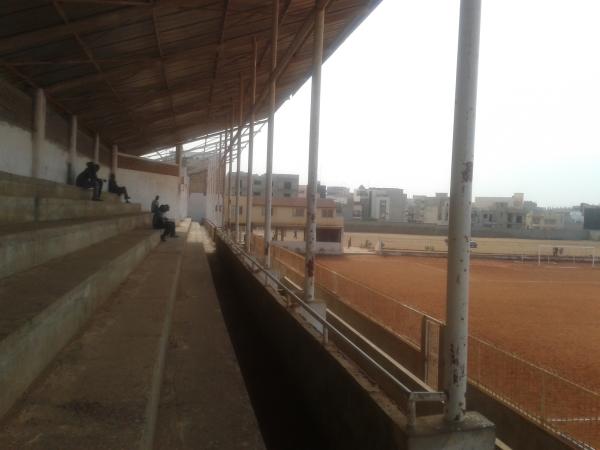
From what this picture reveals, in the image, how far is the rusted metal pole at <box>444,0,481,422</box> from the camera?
8.52 feet

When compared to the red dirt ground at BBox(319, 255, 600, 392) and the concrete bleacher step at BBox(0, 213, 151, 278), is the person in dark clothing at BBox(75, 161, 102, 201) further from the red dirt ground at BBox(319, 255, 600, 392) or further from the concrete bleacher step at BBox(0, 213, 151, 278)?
the red dirt ground at BBox(319, 255, 600, 392)

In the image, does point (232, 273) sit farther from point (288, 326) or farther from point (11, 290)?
point (11, 290)

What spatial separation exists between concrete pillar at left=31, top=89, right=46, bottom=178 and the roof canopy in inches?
11.8

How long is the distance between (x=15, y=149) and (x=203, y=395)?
863cm

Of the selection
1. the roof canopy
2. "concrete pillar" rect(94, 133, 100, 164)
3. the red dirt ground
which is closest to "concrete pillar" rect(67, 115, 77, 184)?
the roof canopy

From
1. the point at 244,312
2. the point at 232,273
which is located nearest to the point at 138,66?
the point at 232,273

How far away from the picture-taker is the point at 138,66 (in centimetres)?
1156

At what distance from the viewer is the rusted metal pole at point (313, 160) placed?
22.5ft

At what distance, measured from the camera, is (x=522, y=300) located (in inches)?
1061

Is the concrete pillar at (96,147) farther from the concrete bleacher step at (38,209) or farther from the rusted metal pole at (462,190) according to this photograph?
the rusted metal pole at (462,190)

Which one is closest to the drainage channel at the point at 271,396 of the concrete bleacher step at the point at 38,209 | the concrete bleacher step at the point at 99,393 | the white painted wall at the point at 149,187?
the concrete bleacher step at the point at 99,393

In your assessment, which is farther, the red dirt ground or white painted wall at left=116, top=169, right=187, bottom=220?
white painted wall at left=116, top=169, right=187, bottom=220

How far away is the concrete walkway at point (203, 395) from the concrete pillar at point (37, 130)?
6.79m

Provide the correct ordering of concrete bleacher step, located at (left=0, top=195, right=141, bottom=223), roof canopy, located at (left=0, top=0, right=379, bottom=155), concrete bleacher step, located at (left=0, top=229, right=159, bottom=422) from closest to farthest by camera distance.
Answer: concrete bleacher step, located at (left=0, top=229, right=159, bottom=422), concrete bleacher step, located at (left=0, top=195, right=141, bottom=223), roof canopy, located at (left=0, top=0, right=379, bottom=155)
